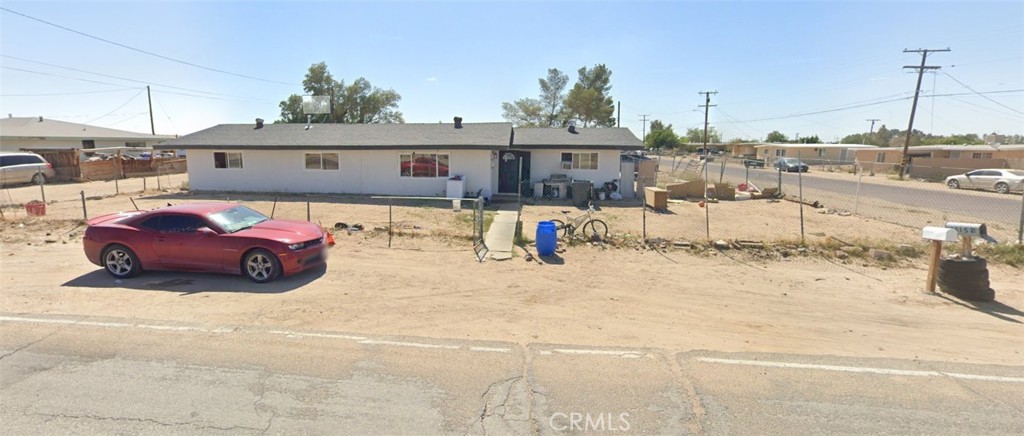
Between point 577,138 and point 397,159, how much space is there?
27.2 ft

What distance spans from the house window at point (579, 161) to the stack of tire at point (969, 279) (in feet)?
45.1

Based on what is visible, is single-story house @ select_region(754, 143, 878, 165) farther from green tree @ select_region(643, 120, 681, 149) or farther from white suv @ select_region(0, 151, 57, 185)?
white suv @ select_region(0, 151, 57, 185)

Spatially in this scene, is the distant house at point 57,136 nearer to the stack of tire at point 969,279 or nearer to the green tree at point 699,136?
the stack of tire at point 969,279

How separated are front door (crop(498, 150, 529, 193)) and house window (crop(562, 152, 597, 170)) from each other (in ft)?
5.75

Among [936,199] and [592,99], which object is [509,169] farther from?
[592,99]

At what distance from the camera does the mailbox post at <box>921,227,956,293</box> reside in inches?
276

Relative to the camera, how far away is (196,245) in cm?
745

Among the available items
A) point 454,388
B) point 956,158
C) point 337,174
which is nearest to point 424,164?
point 337,174

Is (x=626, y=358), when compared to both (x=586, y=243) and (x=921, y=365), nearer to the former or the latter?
(x=921, y=365)

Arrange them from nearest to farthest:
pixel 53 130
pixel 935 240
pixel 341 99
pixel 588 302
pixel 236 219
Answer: pixel 588 302
pixel 935 240
pixel 236 219
pixel 53 130
pixel 341 99

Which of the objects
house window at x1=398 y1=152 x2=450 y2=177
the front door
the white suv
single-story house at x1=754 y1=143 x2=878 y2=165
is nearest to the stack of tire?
the front door

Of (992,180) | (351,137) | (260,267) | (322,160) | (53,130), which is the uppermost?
(53,130)

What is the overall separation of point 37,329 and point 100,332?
0.81 metres

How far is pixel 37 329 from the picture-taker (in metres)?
5.36
